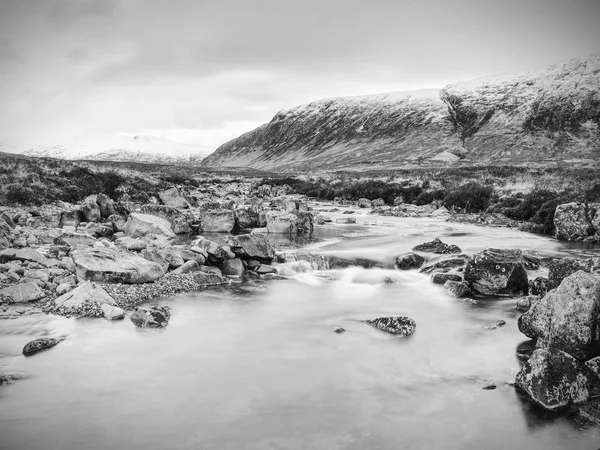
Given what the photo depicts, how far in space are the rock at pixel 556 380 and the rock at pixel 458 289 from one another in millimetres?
5752

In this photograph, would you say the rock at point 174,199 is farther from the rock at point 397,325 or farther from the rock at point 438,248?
the rock at point 397,325

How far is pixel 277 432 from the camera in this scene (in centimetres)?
697

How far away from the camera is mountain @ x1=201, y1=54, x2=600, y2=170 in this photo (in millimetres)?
117500

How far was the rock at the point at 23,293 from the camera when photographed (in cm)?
1165

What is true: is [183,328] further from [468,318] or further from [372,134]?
[372,134]

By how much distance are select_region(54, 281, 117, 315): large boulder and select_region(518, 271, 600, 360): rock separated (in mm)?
9838

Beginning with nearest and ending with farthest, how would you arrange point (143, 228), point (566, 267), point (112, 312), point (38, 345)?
point (38, 345), point (112, 312), point (566, 267), point (143, 228)

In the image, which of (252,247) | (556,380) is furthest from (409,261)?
(556,380)

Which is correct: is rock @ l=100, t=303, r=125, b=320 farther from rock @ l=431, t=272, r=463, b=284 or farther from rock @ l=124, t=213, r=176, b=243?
rock @ l=431, t=272, r=463, b=284

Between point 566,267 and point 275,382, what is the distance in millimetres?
8330

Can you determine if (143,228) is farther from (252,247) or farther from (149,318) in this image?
(149,318)

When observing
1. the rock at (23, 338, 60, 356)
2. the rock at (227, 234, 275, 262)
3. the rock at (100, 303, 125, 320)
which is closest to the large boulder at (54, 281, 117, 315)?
the rock at (100, 303, 125, 320)

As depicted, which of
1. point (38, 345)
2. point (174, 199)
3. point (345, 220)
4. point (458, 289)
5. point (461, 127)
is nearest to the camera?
point (38, 345)

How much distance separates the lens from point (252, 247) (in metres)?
17.3
